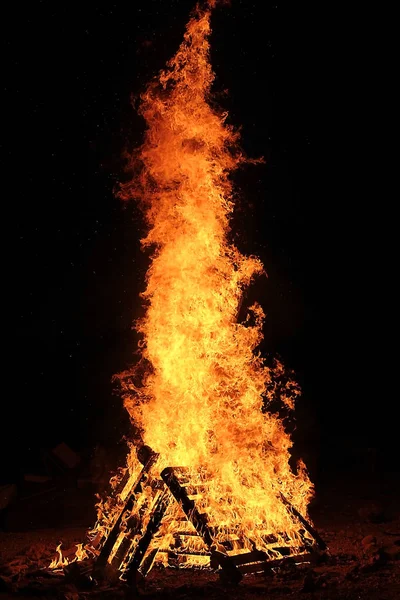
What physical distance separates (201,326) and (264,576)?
2771mm

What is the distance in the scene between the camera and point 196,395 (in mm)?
7461

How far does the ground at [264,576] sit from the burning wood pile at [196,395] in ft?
0.74

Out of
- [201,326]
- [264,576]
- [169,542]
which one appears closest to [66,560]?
[169,542]

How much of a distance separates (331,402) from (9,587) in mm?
11900

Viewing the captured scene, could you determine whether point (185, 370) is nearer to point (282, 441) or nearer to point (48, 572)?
point (282, 441)

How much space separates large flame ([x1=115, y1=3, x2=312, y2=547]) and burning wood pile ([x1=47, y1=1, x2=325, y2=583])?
13 millimetres

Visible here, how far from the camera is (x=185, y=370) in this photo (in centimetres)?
761

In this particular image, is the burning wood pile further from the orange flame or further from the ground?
the ground

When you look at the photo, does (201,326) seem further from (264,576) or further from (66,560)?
(66,560)

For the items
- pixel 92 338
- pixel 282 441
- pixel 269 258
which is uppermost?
pixel 269 258

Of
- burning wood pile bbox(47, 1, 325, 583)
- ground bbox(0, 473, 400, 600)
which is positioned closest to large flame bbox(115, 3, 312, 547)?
burning wood pile bbox(47, 1, 325, 583)

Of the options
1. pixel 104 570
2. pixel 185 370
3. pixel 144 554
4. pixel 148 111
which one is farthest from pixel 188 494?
pixel 148 111

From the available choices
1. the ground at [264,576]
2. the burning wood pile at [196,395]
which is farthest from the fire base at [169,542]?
the ground at [264,576]

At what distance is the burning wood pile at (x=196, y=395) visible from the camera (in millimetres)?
6527
